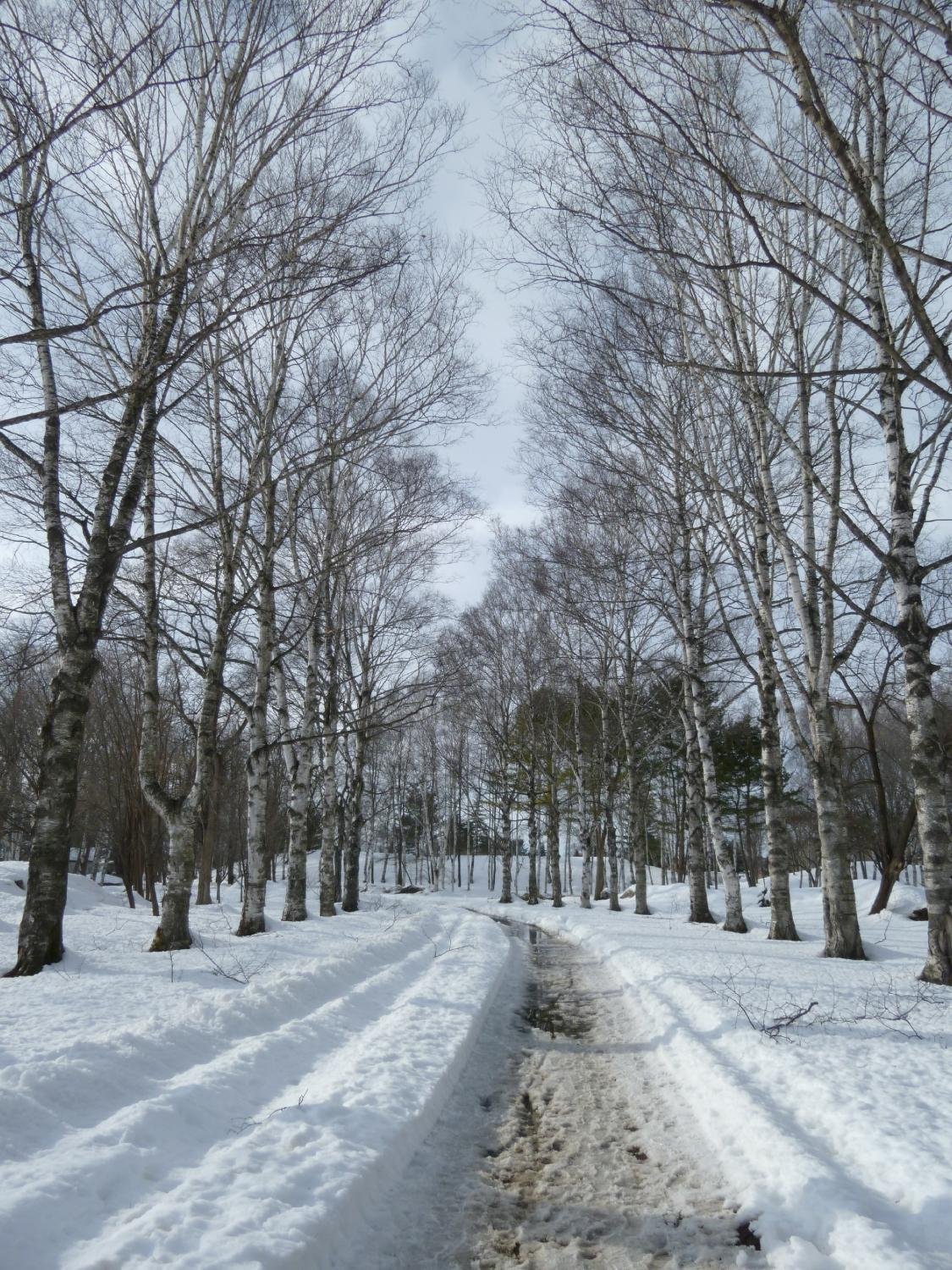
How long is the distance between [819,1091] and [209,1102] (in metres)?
3.42

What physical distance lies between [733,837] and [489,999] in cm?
5834

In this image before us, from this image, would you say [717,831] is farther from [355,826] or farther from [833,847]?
[355,826]

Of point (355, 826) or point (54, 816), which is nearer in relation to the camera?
point (54, 816)

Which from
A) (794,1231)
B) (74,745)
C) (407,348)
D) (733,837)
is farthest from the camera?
(733,837)

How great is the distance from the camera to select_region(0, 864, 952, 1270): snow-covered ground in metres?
2.76

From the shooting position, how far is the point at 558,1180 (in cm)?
365

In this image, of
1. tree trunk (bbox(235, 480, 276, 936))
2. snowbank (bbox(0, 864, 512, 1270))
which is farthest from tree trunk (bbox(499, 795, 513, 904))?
snowbank (bbox(0, 864, 512, 1270))

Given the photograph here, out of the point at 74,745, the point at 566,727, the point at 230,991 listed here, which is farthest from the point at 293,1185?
the point at 566,727

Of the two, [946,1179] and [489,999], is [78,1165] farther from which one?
[489,999]

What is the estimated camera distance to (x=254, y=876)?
12258 millimetres

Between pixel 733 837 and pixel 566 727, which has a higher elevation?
pixel 566 727

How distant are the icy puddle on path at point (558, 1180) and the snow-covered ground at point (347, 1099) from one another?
3.6 inches

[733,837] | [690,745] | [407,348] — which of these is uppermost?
[407,348]

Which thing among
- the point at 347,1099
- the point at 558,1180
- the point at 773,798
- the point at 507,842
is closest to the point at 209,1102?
the point at 347,1099
